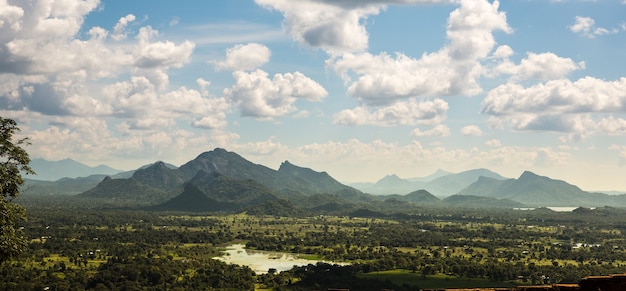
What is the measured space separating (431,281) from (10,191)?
460ft

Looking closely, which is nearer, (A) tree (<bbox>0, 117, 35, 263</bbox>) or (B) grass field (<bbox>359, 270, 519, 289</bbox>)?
(A) tree (<bbox>0, 117, 35, 263</bbox>)

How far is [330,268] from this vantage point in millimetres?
169250

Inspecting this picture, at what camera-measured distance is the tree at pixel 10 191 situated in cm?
3866

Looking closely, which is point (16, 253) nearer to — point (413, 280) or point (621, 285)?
point (621, 285)

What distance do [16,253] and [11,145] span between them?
897 centimetres

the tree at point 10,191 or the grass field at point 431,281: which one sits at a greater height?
the tree at point 10,191

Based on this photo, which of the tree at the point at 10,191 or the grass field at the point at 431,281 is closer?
the tree at the point at 10,191

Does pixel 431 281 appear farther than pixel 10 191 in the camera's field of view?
Yes

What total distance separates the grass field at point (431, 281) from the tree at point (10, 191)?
12713 cm

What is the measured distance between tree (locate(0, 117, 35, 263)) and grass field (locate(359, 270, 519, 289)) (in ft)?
417

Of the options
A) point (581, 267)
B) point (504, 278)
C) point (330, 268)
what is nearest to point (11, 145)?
point (330, 268)

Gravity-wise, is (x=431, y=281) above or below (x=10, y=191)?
below

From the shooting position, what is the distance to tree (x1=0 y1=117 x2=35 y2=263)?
3866 centimetres

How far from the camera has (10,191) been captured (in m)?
41.6
